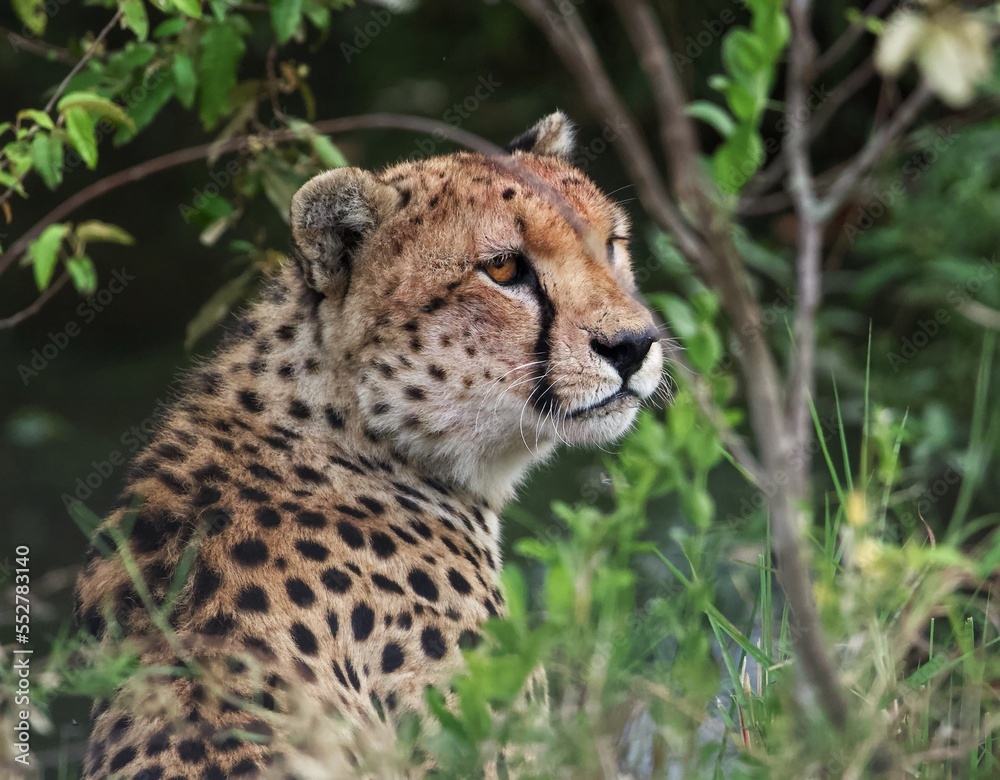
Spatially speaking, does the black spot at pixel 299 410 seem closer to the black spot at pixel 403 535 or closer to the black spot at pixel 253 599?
the black spot at pixel 403 535

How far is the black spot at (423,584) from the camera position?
255cm

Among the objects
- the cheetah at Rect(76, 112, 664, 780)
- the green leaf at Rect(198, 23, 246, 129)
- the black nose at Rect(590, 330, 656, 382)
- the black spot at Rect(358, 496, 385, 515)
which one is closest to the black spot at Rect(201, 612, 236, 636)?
the cheetah at Rect(76, 112, 664, 780)

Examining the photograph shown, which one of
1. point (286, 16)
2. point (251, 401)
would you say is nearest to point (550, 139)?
point (286, 16)

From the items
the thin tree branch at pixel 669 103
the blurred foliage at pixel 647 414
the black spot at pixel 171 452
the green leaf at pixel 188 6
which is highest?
the green leaf at pixel 188 6

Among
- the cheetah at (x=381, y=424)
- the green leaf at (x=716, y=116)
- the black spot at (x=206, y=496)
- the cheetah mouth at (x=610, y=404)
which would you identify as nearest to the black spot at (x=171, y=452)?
the cheetah at (x=381, y=424)

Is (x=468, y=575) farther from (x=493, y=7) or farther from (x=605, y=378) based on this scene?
(x=493, y=7)

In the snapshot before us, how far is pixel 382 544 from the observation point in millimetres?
2582

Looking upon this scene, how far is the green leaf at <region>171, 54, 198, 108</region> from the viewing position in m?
3.09

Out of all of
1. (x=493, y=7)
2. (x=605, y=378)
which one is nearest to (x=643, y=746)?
(x=605, y=378)

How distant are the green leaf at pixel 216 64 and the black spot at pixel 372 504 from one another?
3.61 feet

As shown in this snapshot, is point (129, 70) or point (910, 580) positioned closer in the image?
point (910, 580)

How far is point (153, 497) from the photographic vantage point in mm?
2543

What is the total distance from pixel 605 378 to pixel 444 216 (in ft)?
1.62

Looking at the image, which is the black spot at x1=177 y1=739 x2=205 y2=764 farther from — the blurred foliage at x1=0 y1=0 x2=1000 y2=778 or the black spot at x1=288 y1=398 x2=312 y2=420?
the black spot at x1=288 y1=398 x2=312 y2=420
